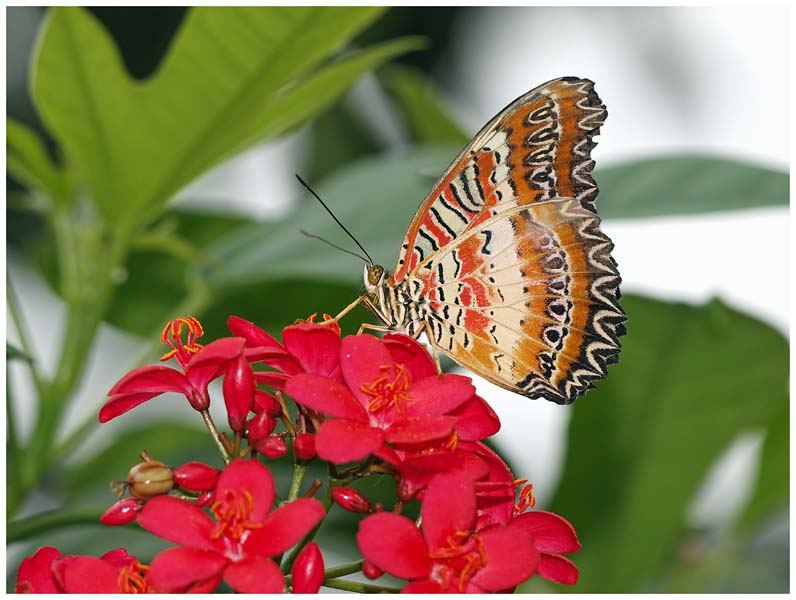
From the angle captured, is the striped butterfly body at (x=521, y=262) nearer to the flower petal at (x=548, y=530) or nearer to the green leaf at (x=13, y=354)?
the flower petal at (x=548, y=530)

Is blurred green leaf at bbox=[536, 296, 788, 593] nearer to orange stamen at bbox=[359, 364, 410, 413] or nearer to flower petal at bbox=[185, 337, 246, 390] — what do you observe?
orange stamen at bbox=[359, 364, 410, 413]

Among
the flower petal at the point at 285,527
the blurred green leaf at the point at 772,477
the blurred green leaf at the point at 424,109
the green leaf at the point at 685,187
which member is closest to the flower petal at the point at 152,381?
the flower petal at the point at 285,527

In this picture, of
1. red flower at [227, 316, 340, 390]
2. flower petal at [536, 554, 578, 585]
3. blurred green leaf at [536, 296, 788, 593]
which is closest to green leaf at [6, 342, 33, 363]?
red flower at [227, 316, 340, 390]

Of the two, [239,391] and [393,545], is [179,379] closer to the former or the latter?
[239,391]

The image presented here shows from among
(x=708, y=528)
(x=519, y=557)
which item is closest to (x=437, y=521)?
(x=519, y=557)

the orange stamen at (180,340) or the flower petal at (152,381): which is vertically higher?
the orange stamen at (180,340)
